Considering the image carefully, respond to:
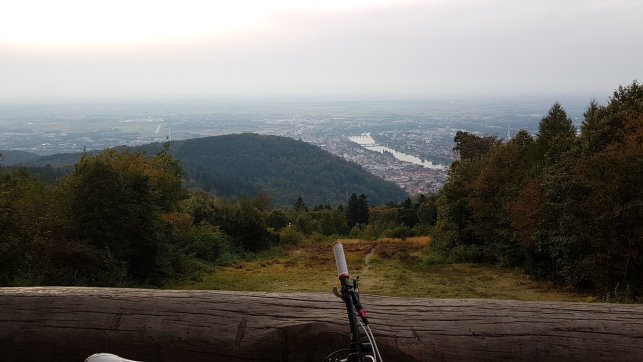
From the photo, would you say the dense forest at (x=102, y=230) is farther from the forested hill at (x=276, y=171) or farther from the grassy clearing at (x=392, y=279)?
the forested hill at (x=276, y=171)

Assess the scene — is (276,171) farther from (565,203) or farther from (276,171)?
(565,203)

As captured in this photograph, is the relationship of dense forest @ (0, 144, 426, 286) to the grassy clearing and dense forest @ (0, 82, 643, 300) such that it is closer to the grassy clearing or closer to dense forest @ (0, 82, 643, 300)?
dense forest @ (0, 82, 643, 300)

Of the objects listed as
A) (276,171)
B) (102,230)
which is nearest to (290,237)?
(102,230)

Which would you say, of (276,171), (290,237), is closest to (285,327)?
(290,237)

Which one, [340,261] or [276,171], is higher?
[340,261]

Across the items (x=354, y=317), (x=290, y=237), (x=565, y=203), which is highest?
(x=354, y=317)

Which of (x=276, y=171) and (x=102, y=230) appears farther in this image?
(x=276, y=171)

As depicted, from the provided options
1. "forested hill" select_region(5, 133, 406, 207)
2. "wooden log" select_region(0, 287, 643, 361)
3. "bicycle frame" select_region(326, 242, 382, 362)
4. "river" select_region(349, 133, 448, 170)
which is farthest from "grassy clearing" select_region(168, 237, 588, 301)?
"river" select_region(349, 133, 448, 170)

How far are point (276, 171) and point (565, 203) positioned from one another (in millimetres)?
94941

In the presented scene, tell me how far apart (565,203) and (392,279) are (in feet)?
22.1

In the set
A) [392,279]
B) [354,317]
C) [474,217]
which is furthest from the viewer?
[474,217]

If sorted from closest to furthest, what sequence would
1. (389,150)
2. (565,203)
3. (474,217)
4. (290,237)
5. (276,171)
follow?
(565,203)
(474,217)
(290,237)
(276,171)
(389,150)

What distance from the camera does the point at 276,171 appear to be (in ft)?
356

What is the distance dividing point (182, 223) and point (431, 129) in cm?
13506
